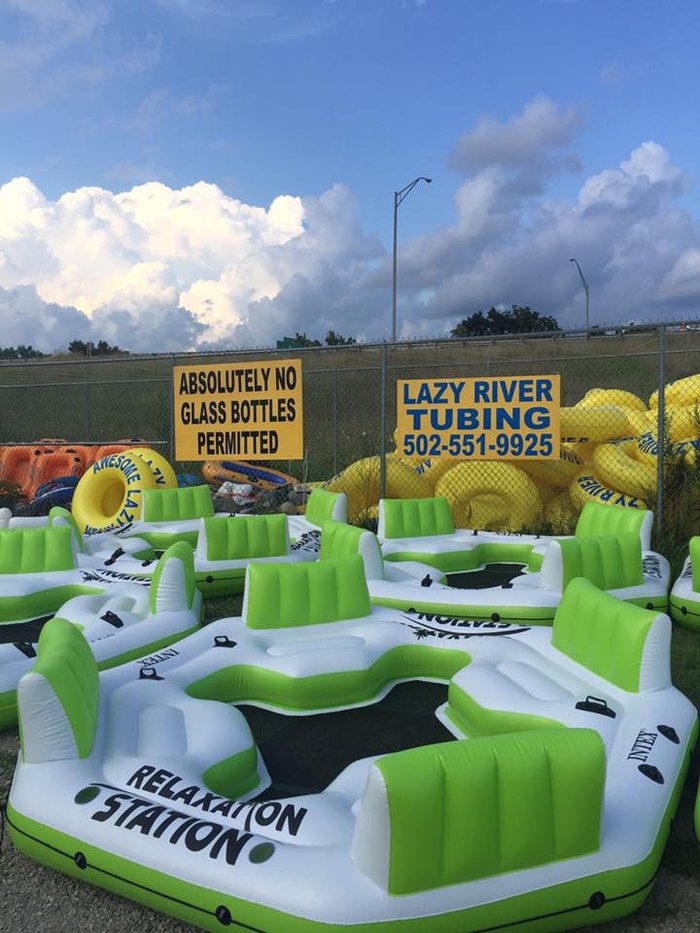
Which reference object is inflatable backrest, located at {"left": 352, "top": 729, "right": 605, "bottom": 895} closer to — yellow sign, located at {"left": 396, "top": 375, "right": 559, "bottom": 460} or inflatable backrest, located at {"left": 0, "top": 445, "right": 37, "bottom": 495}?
yellow sign, located at {"left": 396, "top": 375, "right": 559, "bottom": 460}

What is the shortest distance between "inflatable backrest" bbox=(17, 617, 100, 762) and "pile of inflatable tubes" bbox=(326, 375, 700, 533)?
6.58 m

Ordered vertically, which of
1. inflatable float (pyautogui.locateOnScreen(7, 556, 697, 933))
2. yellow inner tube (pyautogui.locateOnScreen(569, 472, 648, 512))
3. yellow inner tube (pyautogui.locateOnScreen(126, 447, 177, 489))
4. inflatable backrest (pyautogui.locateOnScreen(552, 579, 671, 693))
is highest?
yellow inner tube (pyautogui.locateOnScreen(126, 447, 177, 489))

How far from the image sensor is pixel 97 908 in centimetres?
305

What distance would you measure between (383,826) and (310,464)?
1383 centimetres

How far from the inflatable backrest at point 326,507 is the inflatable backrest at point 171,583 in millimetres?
2919

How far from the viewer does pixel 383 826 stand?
269 centimetres

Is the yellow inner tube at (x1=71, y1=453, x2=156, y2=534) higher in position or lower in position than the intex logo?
higher

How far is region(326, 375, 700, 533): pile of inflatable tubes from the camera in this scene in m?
9.52

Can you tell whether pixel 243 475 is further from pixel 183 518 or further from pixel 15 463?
pixel 183 518

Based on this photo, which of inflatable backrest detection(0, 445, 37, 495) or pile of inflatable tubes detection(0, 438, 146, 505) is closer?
pile of inflatable tubes detection(0, 438, 146, 505)

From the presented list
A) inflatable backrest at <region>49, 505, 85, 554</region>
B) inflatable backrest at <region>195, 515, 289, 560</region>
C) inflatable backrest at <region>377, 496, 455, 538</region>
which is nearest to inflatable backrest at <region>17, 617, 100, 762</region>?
inflatable backrest at <region>195, 515, 289, 560</region>

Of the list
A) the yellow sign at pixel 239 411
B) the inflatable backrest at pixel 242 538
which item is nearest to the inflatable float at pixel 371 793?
the inflatable backrest at pixel 242 538

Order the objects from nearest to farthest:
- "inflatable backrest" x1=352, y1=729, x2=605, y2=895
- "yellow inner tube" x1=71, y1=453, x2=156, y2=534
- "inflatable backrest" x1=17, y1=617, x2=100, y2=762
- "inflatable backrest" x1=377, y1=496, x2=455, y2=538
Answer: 1. "inflatable backrest" x1=352, y1=729, x2=605, y2=895
2. "inflatable backrest" x1=17, y1=617, x2=100, y2=762
3. "inflatable backrest" x1=377, y1=496, x2=455, y2=538
4. "yellow inner tube" x1=71, y1=453, x2=156, y2=534

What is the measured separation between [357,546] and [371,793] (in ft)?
13.2
